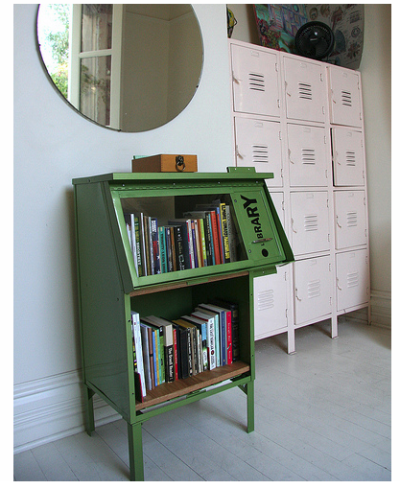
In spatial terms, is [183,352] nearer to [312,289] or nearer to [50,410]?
[50,410]

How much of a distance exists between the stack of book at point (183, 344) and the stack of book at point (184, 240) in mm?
231

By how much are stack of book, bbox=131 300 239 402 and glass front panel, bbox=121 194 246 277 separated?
0.80 feet

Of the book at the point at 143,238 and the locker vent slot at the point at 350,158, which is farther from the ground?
the locker vent slot at the point at 350,158

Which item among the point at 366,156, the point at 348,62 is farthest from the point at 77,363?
the point at 348,62

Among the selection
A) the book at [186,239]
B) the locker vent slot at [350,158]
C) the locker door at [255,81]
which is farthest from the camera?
the locker vent slot at [350,158]

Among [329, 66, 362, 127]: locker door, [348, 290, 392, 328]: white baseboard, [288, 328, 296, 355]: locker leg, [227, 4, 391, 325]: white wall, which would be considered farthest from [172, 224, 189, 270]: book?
[348, 290, 392, 328]: white baseboard

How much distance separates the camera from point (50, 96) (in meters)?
1.86

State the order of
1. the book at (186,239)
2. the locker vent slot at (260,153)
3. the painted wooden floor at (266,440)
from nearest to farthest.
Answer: the painted wooden floor at (266,440)
the book at (186,239)
the locker vent slot at (260,153)

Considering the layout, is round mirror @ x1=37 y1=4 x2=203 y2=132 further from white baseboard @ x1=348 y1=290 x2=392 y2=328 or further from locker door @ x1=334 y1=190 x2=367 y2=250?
white baseboard @ x1=348 y1=290 x2=392 y2=328

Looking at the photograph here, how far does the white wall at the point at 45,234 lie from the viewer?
1802 mm

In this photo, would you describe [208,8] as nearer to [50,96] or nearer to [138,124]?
[138,124]

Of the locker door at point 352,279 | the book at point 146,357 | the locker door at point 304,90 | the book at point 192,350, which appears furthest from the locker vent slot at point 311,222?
the book at point 146,357

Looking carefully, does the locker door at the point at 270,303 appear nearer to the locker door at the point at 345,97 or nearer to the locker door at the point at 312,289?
the locker door at the point at 312,289

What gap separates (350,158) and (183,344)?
2248mm
